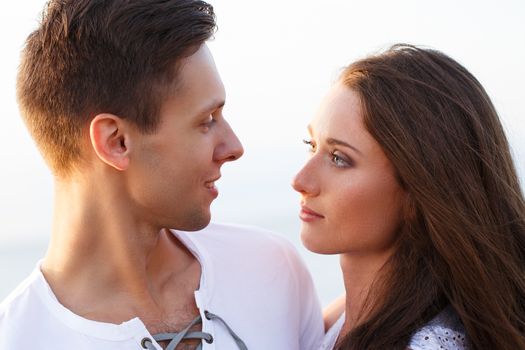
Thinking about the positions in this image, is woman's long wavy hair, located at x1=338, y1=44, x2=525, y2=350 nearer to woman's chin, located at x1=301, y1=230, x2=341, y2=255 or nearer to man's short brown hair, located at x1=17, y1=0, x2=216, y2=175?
woman's chin, located at x1=301, y1=230, x2=341, y2=255

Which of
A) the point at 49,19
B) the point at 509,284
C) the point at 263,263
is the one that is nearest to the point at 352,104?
the point at 263,263

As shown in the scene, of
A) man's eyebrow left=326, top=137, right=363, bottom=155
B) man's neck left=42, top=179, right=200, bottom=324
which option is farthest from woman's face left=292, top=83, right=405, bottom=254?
man's neck left=42, top=179, right=200, bottom=324

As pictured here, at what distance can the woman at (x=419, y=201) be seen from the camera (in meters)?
2.67

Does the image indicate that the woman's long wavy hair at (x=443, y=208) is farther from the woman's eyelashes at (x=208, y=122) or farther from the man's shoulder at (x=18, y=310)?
the man's shoulder at (x=18, y=310)

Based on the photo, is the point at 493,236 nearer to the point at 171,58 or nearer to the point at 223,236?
the point at 223,236

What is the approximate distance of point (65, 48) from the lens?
2529 millimetres

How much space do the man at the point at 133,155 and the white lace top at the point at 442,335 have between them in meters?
0.46

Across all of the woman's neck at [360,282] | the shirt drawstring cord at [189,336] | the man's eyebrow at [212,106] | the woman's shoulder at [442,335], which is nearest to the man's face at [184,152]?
the man's eyebrow at [212,106]

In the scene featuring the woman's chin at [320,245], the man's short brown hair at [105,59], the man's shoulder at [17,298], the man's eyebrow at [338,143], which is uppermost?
the man's short brown hair at [105,59]

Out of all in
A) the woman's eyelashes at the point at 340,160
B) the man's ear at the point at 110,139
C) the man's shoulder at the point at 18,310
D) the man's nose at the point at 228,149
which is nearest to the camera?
the man's shoulder at the point at 18,310

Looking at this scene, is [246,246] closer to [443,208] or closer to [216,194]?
[216,194]

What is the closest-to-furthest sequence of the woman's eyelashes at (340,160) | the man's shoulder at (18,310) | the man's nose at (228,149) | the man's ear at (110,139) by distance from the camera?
the man's shoulder at (18,310), the man's ear at (110,139), the man's nose at (228,149), the woman's eyelashes at (340,160)

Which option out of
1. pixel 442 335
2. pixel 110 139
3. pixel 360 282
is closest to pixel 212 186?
pixel 110 139

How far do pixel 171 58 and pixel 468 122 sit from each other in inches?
40.1
